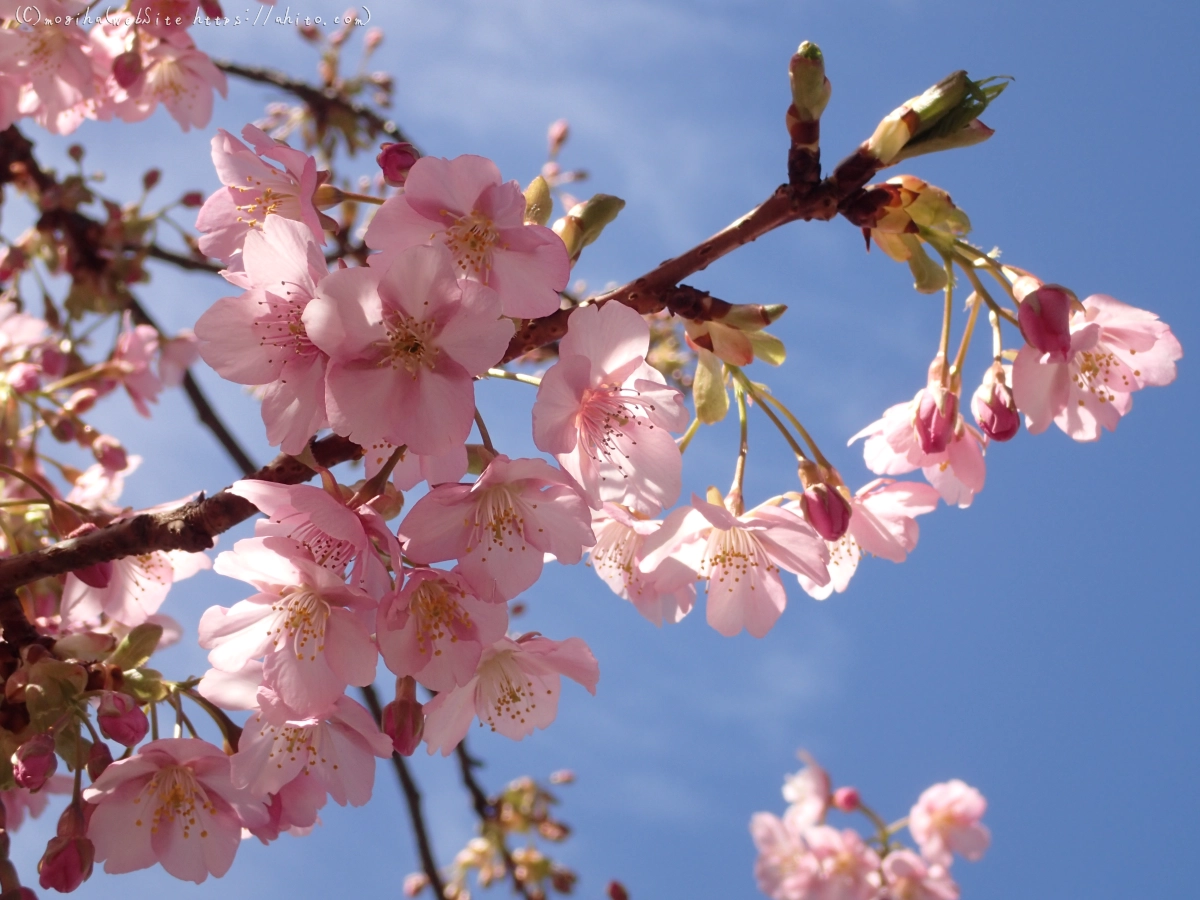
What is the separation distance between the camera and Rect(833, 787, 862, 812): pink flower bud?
14.3ft

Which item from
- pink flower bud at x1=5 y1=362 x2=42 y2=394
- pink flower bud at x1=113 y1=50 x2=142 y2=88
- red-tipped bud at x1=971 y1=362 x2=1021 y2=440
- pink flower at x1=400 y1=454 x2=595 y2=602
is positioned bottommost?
pink flower at x1=400 y1=454 x2=595 y2=602

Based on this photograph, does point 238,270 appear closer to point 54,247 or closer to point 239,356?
point 239,356

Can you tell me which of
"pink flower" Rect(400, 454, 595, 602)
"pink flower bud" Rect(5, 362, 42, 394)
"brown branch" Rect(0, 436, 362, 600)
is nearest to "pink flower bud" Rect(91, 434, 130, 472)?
"pink flower bud" Rect(5, 362, 42, 394)

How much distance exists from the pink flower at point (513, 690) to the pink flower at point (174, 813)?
1.15ft

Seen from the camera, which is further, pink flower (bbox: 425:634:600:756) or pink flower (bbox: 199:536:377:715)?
pink flower (bbox: 425:634:600:756)

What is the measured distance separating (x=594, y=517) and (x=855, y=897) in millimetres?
3338

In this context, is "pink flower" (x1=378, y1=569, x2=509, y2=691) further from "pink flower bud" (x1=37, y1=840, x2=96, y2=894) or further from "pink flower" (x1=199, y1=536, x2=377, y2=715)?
"pink flower bud" (x1=37, y1=840, x2=96, y2=894)

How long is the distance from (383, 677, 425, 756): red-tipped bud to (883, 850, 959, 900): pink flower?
336cm

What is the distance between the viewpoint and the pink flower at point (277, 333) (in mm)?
1304

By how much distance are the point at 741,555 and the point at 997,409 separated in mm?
539

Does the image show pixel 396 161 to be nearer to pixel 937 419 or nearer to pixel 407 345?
pixel 407 345

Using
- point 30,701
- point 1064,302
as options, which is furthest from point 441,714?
point 1064,302

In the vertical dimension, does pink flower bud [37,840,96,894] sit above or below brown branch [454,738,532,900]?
below

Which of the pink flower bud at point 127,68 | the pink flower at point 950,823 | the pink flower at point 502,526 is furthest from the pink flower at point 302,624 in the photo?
the pink flower at point 950,823
